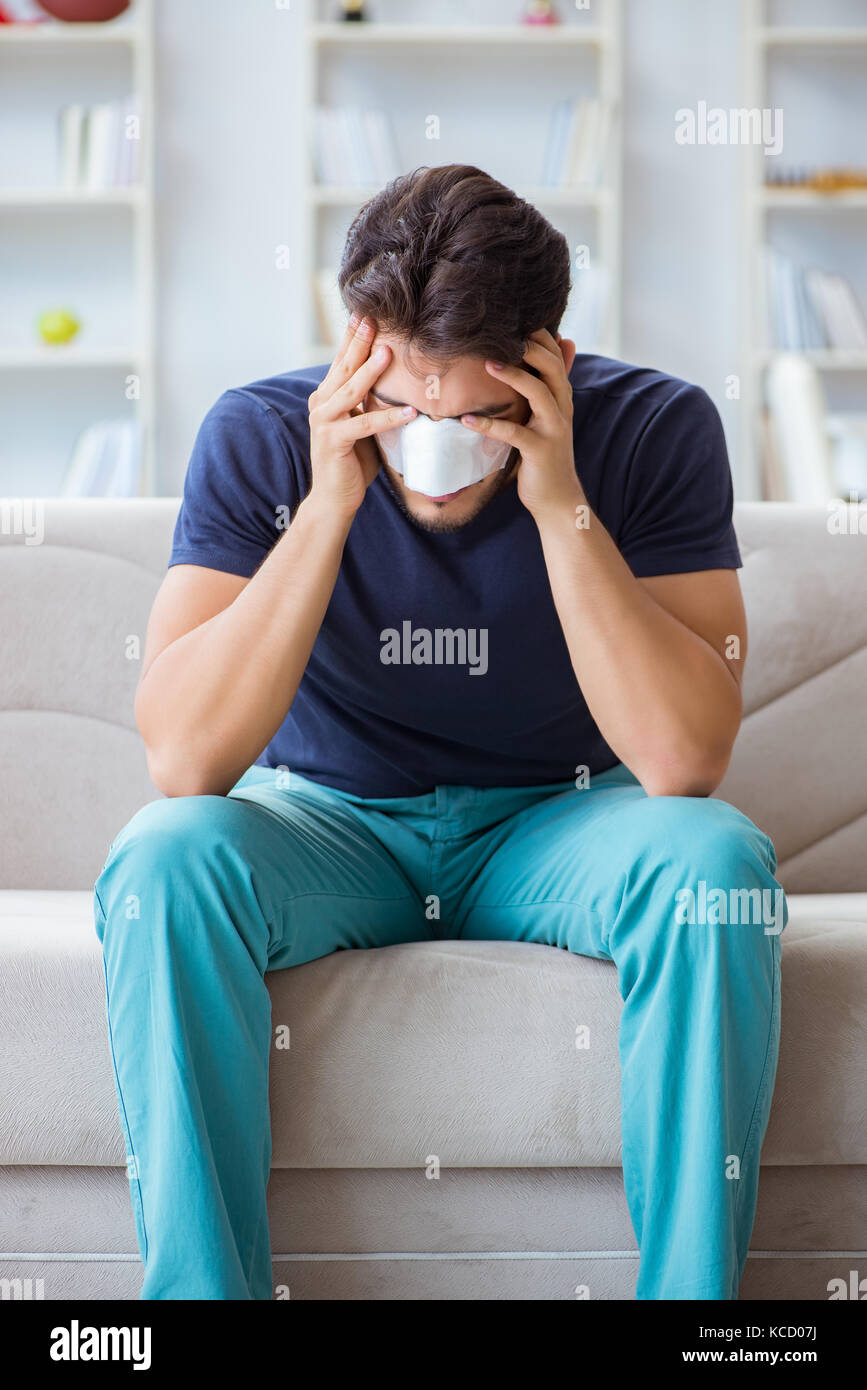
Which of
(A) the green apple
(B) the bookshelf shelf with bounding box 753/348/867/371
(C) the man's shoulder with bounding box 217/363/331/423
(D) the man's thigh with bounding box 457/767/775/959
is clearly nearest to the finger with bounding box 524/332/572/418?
(C) the man's shoulder with bounding box 217/363/331/423

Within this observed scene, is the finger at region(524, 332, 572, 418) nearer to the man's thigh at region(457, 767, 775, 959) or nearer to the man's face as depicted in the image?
the man's face

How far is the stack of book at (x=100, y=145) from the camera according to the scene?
10.1ft

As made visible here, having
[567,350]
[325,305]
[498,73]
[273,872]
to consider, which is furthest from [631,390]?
[498,73]

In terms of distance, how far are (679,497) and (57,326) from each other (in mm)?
2383

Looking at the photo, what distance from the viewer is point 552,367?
107cm

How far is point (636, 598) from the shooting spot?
A: 1088 millimetres

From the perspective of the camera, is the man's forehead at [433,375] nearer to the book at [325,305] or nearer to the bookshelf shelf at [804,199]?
the book at [325,305]

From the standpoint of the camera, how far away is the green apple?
315 cm

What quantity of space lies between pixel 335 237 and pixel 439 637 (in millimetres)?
2331

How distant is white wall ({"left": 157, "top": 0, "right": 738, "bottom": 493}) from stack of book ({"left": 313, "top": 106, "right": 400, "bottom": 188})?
0.37 feet

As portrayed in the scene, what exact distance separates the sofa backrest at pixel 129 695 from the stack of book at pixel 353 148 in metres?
1.92

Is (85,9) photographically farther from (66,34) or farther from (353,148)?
(353,148)

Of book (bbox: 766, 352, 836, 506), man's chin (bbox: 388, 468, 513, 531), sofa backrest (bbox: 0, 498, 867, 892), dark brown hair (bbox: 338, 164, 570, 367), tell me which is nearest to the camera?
dark brown hair (bbox: 338, 164, 570, 367)
